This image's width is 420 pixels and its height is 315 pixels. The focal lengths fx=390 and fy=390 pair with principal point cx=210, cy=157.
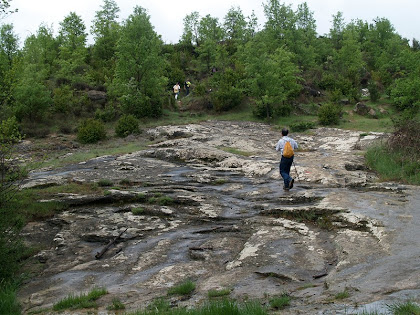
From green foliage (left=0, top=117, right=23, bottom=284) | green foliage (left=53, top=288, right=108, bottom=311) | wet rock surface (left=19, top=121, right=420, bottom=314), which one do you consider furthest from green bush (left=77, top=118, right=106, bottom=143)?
green foliage (left=53, top=288, right=108, bottom=311)

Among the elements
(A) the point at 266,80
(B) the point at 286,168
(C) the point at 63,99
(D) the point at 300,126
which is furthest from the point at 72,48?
(B) the point at 286,168

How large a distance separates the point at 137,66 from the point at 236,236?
2559 cm

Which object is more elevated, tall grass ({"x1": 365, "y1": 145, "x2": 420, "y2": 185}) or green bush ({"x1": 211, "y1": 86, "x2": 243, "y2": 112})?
green bush ({"x1": 211, "y1": 86, "x2": 243, "y2": 112})

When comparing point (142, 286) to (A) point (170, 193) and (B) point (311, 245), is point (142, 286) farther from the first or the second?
(A) point (170, 193)

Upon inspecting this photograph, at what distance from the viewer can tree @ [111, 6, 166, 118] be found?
106ft

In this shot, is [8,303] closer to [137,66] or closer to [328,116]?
[137,66]

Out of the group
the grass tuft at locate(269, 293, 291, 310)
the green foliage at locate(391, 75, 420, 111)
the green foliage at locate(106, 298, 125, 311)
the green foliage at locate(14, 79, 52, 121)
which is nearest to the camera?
the grass tuft at locate(269, 293, 291, 310)

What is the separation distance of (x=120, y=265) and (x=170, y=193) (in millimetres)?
5239

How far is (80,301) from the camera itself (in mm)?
6680

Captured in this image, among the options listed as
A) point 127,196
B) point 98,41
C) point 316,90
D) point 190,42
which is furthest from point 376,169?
point 190,42

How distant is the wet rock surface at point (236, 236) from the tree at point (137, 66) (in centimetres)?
1545

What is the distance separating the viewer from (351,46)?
1783 inches

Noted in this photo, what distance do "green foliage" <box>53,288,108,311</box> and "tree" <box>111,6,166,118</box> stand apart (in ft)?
86.5

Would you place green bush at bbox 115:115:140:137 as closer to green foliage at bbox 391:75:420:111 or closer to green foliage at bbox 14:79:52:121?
green foliage at bbox 14:79:52:121
